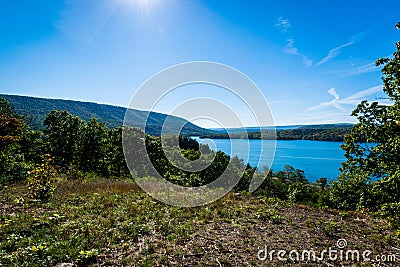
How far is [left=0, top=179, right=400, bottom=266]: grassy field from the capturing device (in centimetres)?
515

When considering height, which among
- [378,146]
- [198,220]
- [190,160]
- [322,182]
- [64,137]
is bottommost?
[322,182]

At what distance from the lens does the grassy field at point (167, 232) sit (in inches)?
203

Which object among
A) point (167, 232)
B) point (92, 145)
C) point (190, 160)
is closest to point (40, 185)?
point (167, 232)

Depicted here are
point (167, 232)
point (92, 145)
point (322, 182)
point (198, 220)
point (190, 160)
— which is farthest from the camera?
point (322, 182)

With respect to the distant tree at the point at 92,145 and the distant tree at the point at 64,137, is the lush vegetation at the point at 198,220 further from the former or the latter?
the distant tree at the point at 64,137

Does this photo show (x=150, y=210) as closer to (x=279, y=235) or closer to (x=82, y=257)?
(x=82, y=257)

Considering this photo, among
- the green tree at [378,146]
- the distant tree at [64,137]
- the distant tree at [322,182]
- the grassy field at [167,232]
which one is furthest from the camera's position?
the distant tree at [322,182]

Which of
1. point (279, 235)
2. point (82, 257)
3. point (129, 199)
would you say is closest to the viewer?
point (82, 257)

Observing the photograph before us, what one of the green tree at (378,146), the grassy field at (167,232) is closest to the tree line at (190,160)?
the green tree at (378,146)

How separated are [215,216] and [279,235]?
2450 mm

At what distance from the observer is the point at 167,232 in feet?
22.1

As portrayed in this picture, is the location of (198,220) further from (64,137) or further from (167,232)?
(64,137)

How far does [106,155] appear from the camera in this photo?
3038 centimetres

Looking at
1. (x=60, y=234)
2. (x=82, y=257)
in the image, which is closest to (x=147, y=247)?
(x=82, y=257)
